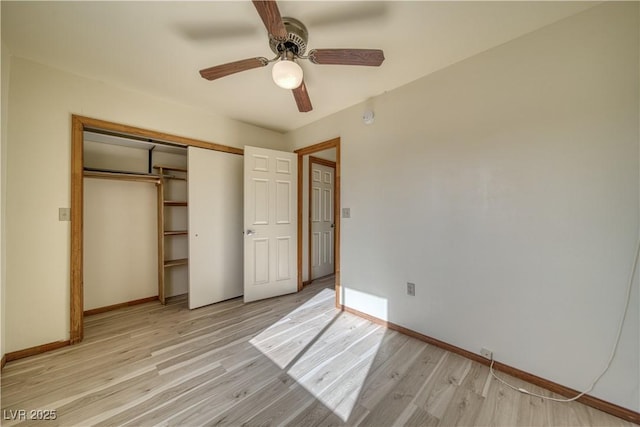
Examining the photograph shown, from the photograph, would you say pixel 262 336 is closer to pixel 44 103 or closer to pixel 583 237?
pixel 583 237

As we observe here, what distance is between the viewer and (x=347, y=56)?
1.45 meters

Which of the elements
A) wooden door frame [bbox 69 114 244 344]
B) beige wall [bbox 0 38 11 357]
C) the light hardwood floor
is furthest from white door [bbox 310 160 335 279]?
beige wall [bbox 0 38 11 357]

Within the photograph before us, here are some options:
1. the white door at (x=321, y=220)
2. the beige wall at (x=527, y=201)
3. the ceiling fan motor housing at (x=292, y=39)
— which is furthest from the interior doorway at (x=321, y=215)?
the ceiling fan motor housing at (x=292, y=39)

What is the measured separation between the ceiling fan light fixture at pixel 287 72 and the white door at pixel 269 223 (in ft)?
5.39

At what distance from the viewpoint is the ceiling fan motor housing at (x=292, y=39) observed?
1.47 metres

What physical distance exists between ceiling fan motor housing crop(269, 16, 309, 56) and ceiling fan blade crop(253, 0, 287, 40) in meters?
0.24

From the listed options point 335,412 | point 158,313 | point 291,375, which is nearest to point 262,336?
point 291,375

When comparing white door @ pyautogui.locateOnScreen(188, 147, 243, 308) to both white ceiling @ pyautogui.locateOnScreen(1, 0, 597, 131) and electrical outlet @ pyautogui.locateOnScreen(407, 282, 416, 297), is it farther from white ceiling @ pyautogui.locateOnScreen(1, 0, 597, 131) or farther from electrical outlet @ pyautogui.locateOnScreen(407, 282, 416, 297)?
electrical outlet @ pyautogui.locateOnScreen(407, 282, 416, 297)

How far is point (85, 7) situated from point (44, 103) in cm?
112

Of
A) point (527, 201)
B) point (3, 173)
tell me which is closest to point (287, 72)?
point (527, 201)

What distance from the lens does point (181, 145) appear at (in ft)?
9.20

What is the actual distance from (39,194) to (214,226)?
1.49 m

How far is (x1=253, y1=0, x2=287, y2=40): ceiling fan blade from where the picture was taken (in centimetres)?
107

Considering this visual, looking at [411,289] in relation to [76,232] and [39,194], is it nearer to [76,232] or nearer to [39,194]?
[76,232]
